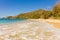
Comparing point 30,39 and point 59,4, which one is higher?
point 59,4

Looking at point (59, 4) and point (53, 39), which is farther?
point (59, 4)

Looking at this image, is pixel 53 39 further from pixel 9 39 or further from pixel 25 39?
pixel 9 39

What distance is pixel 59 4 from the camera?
2562 inches

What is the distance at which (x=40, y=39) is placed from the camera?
8562mm

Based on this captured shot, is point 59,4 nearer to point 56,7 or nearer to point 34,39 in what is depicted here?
point 56,7

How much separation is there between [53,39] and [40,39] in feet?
2.63

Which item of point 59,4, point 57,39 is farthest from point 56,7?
point 57,39

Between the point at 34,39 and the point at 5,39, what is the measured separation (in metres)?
1.77

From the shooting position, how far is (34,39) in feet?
28.2

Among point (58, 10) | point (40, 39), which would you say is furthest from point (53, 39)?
point (58, 10)

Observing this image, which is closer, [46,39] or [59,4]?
[46,39]

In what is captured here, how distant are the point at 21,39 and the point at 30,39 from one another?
1.82 feet

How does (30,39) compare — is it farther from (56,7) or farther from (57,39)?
(56,7)

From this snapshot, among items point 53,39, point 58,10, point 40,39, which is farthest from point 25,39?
point 58,10
